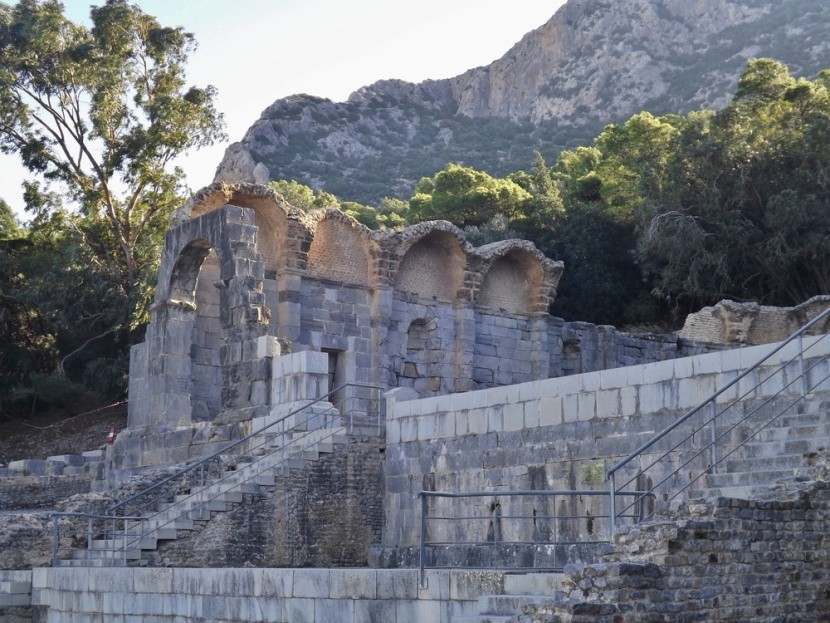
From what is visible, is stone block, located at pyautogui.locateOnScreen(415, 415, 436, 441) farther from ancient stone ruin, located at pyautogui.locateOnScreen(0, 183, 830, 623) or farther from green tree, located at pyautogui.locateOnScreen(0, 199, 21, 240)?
green tree, located at pyautogui.locateOnScreen(0, 199, 21, 240)

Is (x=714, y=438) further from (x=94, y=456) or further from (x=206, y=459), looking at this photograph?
(x=94, y=456)

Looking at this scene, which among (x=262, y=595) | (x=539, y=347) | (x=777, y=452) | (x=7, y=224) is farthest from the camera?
(x=7, y=224)

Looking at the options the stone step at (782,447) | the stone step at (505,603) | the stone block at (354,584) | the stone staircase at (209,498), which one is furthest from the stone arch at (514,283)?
the stone step at (505,603)

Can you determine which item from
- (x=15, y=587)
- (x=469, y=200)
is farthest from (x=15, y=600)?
(x=469, y=200)

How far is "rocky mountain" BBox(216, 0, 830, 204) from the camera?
7894 cm

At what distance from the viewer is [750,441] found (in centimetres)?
1437

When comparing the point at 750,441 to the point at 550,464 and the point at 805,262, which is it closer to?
the point at 550,464

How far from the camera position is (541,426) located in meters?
17.7

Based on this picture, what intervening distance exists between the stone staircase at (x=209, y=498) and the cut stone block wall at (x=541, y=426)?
4.33 ft

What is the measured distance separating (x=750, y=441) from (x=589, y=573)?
4333mm

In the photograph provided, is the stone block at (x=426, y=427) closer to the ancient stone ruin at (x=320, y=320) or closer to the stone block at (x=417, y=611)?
the ancient stone ruin at (x=320, y=320)

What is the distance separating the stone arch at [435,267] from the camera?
29.6m

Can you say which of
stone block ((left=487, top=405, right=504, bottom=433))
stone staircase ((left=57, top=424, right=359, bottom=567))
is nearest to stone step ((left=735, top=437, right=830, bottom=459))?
stone block ((left=487, top=405, right=504, bottom=433))

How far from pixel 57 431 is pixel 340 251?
1229cm
